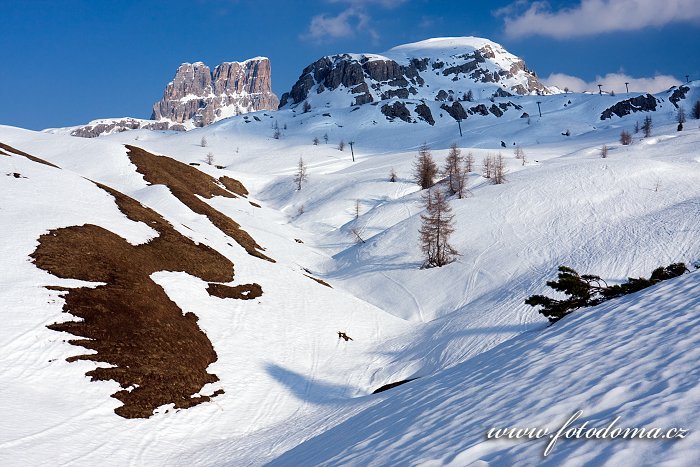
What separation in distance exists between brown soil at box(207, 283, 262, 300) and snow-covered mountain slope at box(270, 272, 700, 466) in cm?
2171

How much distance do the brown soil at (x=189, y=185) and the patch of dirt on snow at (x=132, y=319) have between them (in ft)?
56.7

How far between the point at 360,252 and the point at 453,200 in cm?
1685

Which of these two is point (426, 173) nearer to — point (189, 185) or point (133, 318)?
point (189, 185)

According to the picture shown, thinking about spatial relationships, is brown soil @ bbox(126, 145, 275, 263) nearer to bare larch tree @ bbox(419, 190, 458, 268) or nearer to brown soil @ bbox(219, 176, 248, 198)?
brown soil @ bbox(219, 176, 248, 198)

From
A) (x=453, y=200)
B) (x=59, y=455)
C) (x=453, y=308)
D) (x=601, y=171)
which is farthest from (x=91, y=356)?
(x=601, y=171)

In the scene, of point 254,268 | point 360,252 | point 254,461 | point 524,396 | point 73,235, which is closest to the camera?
point 524,396

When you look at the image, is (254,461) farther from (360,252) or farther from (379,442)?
(360,252)

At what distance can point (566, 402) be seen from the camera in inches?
272

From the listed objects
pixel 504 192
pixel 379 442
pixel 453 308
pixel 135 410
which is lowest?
pixel 453 308

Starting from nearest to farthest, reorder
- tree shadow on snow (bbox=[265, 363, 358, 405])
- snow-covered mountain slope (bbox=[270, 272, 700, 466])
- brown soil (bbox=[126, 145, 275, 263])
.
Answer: snow-covered mountain slope (bbox=[270, 272, 700, 466])
tree shadow on snow (bbox=[265, 363, 358, 405])
brown soil (bbox=[126, 145, 275, 263])

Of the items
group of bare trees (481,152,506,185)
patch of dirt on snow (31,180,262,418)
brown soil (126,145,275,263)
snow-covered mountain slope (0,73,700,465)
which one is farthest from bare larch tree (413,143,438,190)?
patch of dirt on snow (31,180,262,418)

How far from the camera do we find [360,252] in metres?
58.0

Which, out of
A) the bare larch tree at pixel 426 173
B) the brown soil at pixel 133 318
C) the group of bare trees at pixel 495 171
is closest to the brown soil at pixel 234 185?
the bare larch tree at pixel 426 173

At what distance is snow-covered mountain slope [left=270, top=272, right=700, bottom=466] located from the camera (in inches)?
211
